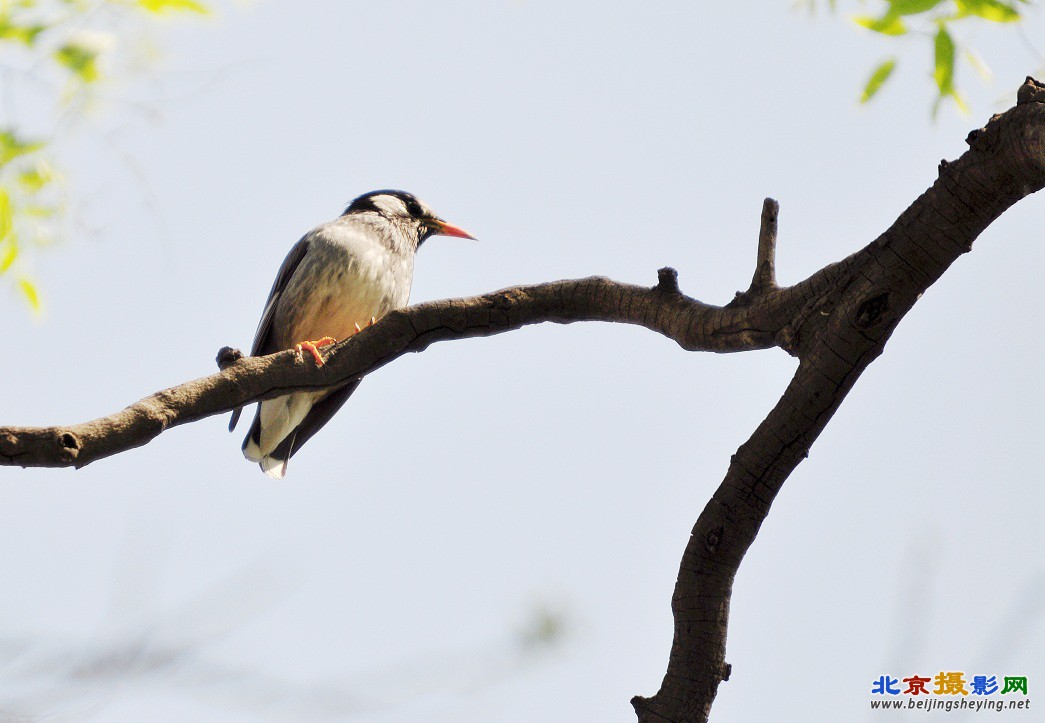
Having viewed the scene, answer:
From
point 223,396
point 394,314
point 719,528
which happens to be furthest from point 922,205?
point 223,396

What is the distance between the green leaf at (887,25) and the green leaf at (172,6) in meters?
1.76

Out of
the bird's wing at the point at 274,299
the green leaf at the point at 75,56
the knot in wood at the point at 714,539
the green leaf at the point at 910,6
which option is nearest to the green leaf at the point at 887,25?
the green leaf at the point at 910,6

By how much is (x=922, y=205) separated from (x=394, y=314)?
1.30 metres

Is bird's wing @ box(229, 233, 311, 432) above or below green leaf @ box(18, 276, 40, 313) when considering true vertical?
above

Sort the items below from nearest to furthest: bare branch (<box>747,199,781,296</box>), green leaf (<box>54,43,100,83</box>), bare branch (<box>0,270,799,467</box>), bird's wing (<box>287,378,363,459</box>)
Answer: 1. bare branch (<box>0,270,799,467</box>)
2. bare branch (<box>747,199,781,296</box>)
3. green leaf (<box>54,43,100,83</box>)
4. bird's wing (<box>287,378,363,459</box>)

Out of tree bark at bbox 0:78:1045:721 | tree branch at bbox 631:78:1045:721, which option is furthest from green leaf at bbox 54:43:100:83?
tree branch at bbox 631:78:1045:721

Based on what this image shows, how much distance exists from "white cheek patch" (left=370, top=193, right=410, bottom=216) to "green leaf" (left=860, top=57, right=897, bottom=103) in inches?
112

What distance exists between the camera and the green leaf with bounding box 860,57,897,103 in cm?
279

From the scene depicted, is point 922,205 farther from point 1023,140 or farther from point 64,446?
point 64,446

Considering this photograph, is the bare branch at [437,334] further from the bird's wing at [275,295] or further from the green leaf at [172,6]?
the bird's wing at [275,295]

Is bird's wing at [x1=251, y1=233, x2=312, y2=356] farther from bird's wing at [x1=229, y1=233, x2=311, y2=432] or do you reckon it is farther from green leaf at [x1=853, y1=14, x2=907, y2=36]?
green leaf at [x1=853, y1=14, x2=907, y2=36]

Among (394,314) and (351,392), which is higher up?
(351,392)

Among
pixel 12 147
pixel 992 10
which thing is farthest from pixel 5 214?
pixel 992 10

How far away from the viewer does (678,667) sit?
2080 millimetres
